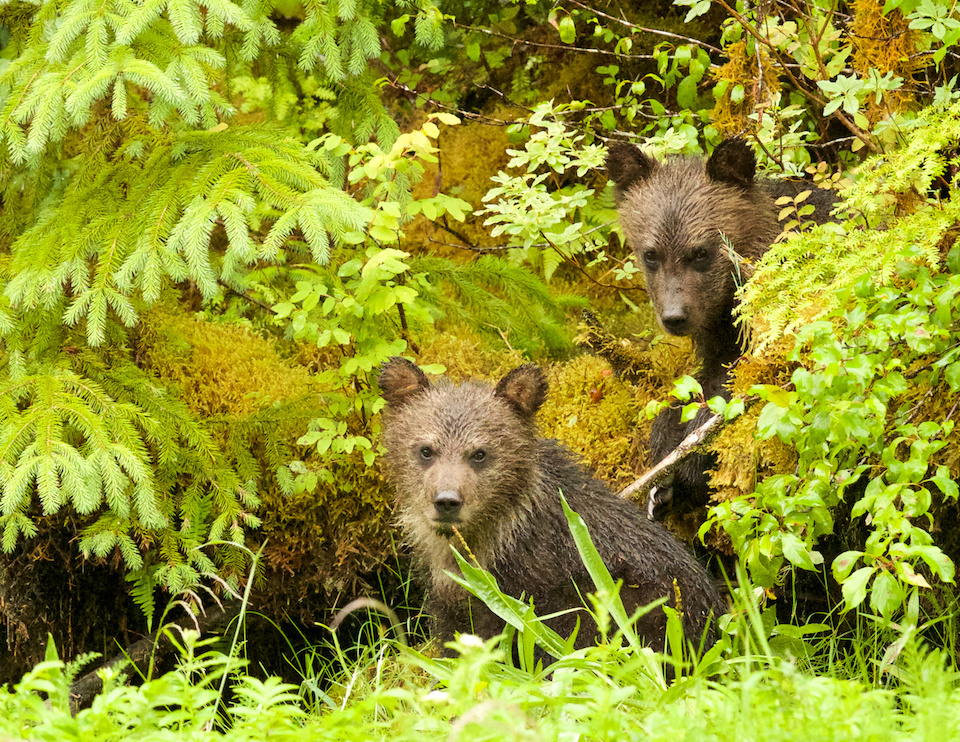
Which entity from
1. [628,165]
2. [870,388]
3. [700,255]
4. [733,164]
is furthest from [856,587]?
[628,165]

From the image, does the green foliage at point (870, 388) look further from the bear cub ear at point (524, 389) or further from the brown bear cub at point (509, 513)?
the bear cub ear at point (524, 389)

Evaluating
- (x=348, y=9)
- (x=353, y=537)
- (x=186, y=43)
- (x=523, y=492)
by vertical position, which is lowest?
(x=353, y=537)

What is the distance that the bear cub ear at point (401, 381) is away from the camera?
429 centimetres

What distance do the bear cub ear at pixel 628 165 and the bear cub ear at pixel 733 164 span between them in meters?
0.36

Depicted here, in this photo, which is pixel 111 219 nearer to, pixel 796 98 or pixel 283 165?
pixel 283 165

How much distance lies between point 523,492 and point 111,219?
2.24m

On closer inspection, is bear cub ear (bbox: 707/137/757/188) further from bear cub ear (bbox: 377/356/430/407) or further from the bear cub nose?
the bear cub nose

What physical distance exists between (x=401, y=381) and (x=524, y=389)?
23.5 inches

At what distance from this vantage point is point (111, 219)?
4043 mm

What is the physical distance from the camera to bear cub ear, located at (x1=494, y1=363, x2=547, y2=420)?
4.21 meters

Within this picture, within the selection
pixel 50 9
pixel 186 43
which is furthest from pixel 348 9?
pixel 50 9

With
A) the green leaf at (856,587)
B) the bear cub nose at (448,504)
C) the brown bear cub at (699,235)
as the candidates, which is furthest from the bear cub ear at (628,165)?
the green leaf at (856,587)

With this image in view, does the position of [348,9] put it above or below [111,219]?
above

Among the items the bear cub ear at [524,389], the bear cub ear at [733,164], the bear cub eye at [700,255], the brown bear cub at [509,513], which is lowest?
the brown bear cub at [509,513]
